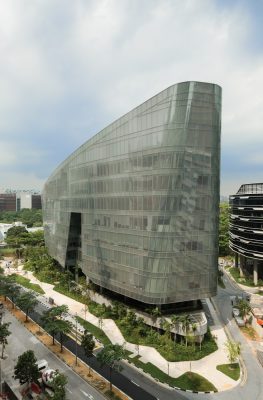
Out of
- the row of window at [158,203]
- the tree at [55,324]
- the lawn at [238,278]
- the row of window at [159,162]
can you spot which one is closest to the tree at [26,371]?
the tree at [55,324]

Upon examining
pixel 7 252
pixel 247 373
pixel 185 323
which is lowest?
pixel 247 373

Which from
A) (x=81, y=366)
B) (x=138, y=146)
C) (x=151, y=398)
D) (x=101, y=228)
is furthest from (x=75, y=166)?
(x=151, y=398)

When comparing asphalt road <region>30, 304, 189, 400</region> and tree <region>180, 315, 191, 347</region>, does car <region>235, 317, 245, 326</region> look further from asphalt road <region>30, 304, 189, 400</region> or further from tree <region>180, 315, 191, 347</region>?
asphalt road <region>30, 304, 189, 400</region>

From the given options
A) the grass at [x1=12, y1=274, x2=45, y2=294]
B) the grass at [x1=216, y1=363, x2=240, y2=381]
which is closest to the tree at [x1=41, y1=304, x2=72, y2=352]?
the grass at [x1=216, y1=363, x2=240, y2=381]

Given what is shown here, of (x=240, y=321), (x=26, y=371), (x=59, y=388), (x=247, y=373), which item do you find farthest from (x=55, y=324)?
(x=240, y=321)

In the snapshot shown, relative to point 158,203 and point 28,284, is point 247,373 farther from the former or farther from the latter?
point 28,284

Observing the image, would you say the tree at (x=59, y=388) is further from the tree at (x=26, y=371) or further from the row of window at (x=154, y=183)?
the row of window at (x=154, y=183)
